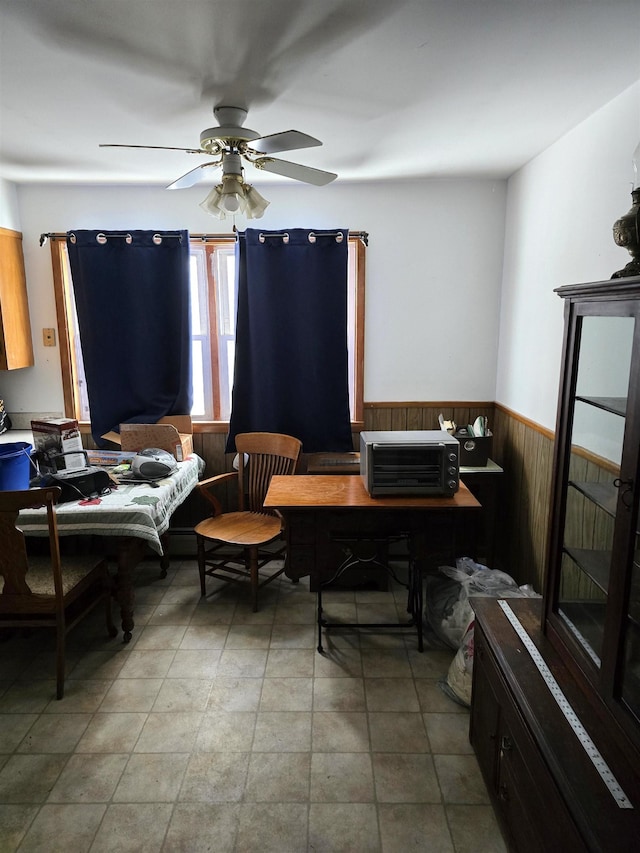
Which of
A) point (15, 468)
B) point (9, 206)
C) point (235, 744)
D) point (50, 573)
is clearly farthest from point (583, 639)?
point (9, 206)

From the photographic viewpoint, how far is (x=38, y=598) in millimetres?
A: 2324

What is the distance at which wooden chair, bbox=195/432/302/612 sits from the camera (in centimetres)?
312

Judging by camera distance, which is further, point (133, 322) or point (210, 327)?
point (210, 327)

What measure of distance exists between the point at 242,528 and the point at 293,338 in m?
1.31

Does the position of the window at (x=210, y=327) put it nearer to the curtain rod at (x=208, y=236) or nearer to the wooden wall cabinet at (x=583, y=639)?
the curtain rod at (x=208, y=236)

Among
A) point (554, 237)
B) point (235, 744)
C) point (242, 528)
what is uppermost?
point (554, 237)

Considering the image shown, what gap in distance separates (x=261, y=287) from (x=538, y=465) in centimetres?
206

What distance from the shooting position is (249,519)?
11.0ft

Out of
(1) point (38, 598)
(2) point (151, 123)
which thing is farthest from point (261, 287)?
Result: (1) point (38, 598)

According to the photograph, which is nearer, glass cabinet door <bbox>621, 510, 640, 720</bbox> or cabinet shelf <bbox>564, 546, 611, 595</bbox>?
glass cabinet door <bbox>621, 510, 640, 720</bbox>

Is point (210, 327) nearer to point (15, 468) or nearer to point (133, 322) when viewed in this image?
point (133, 322)

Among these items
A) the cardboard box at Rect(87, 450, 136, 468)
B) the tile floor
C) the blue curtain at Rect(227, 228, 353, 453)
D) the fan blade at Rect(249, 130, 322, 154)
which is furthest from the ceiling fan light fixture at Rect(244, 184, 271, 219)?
the tile floor

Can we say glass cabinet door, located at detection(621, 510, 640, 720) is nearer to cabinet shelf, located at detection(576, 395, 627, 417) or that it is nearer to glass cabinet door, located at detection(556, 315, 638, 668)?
glass cabinet door, located at detection(556, 315, 638, 668)

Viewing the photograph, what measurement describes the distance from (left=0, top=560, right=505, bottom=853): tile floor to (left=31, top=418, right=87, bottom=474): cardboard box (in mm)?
901
